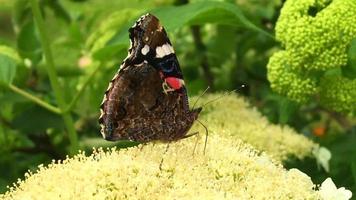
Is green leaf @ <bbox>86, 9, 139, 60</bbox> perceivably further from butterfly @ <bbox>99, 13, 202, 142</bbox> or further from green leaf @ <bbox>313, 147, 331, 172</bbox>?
green leaf @ <bbox>313, 147, 331, 172</bbox>

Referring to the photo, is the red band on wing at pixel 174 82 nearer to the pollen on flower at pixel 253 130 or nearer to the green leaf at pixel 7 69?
the pollen on flower at pixel 253 130

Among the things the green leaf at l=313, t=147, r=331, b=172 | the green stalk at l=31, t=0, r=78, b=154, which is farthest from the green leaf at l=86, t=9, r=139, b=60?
the green leaf at l=313, t=147, r=331, b=172

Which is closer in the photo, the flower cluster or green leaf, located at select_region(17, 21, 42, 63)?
the flower cluster

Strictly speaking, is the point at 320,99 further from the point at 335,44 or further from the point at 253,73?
the point at 253,73

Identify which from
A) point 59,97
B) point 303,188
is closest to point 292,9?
point 303,188

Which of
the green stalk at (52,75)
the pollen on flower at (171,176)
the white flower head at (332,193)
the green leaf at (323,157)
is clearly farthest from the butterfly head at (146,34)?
the green leaf at (323,157)

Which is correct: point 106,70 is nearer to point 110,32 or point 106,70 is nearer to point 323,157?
point 110,32
